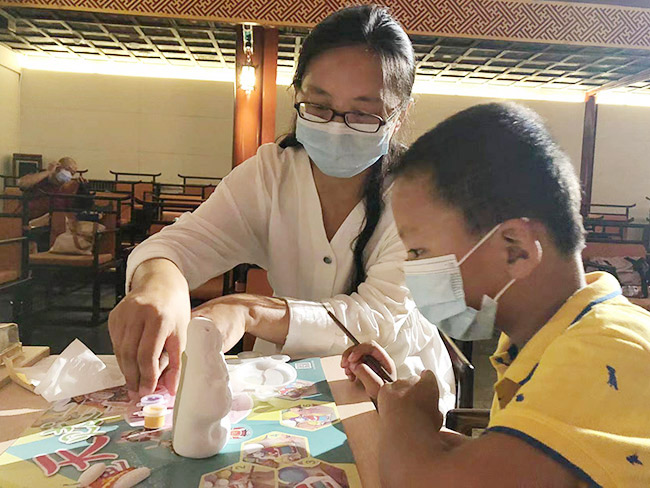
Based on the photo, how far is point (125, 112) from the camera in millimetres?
10289

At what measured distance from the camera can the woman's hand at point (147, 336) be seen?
842 millimetres

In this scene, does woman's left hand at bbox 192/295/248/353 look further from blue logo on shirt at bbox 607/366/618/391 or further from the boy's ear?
blue logo on shirt at bbox 607/366/618/391

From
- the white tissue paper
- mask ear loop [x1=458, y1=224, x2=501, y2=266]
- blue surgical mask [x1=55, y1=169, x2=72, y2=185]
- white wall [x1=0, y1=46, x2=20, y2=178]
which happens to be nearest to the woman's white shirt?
the white tissue paper

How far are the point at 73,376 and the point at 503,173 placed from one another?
2.47 ft

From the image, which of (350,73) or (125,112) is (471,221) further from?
(125,112)

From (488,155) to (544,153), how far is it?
0.25ft

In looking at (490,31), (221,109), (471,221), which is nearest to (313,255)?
(471,221)

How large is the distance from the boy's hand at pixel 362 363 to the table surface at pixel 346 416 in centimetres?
2

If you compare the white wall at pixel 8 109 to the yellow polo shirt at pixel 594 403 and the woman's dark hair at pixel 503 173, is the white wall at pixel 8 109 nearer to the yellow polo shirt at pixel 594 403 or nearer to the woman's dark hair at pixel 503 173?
the woman's dark hair at pixel 503 173

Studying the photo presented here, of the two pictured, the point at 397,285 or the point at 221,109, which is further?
the point at 221,109

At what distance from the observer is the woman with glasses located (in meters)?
1.01

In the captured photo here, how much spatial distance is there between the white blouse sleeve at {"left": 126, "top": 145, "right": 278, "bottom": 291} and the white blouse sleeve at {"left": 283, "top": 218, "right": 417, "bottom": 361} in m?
0.28

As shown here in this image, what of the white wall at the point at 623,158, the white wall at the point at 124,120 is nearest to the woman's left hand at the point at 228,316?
the white wall at the point at 124,120

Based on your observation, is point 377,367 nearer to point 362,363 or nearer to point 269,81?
point 362,363
